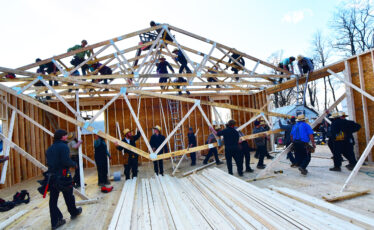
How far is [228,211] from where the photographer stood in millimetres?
3318

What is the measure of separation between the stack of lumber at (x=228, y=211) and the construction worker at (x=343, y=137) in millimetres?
2670

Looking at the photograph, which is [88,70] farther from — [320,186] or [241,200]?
[320,186]

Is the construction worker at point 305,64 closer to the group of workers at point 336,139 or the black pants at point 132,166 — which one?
the group of workers at point 336,139

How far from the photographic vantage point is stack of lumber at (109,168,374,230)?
271 centimetres

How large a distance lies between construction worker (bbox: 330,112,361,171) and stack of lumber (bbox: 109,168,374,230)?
267cm

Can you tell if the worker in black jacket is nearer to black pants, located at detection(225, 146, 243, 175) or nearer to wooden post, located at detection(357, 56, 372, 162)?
black pants, located at detection(225, 146, 243, 175)

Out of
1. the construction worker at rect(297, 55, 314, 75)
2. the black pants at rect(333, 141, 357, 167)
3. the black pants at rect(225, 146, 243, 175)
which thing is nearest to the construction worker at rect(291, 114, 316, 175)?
the black pants at rect(333, 141, 357, 167)

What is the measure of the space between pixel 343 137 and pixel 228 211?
4.25 metres

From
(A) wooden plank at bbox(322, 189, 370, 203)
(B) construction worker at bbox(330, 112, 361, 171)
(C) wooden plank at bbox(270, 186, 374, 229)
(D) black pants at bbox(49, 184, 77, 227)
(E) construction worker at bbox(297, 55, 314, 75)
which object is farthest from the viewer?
(E) construction worker at bbox(297, 55, 314, 75)

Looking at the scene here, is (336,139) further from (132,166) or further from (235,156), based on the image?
(132,166)

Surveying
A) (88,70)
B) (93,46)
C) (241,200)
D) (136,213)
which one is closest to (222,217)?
(241,200)

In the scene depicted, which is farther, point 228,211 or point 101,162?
point 101,162

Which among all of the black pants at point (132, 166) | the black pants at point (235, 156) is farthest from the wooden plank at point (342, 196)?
the black pants at point (132, 166)

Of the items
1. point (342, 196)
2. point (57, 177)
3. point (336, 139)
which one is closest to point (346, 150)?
point (336, 139)
